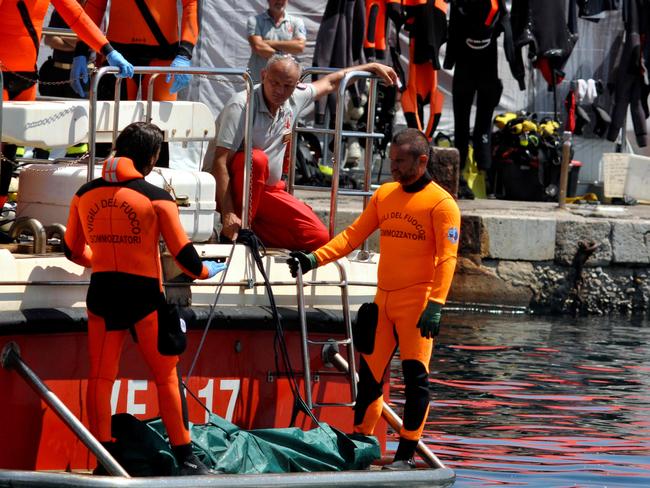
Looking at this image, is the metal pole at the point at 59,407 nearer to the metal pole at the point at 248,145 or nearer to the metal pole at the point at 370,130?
the metal pole at the point at 248,145

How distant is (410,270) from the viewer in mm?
6418

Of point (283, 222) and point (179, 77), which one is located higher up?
point (179, 77)

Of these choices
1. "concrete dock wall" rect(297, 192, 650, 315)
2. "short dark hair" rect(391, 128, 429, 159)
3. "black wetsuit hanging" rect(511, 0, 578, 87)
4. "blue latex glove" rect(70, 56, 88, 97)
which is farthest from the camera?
"black wetsuit hanging" rect(511, 0, 578, 87)

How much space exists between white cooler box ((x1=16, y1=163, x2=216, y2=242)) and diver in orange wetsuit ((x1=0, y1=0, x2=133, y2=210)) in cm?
20

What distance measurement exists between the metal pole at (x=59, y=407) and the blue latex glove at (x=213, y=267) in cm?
79

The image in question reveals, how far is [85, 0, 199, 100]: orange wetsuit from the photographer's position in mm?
7988

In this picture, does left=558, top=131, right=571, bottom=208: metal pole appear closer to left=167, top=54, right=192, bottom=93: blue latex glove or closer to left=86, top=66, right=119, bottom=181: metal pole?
Answer: left=167, top=54, right=192, bottom=93: blue latex glove

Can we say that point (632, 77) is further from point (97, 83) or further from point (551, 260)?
point (97, 83)

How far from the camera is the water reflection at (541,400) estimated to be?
7.60m

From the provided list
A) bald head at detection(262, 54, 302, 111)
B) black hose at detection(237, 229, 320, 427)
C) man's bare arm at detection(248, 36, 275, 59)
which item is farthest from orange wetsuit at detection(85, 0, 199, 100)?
man's bare arm at detection(248, 36, 275, 59)


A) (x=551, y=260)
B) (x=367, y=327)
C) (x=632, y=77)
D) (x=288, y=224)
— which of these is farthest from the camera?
(x=632, y=77)

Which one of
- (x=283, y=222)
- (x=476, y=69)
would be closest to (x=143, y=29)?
(x=283, y=222)

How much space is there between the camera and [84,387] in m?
6.32

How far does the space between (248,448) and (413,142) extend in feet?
4.77
